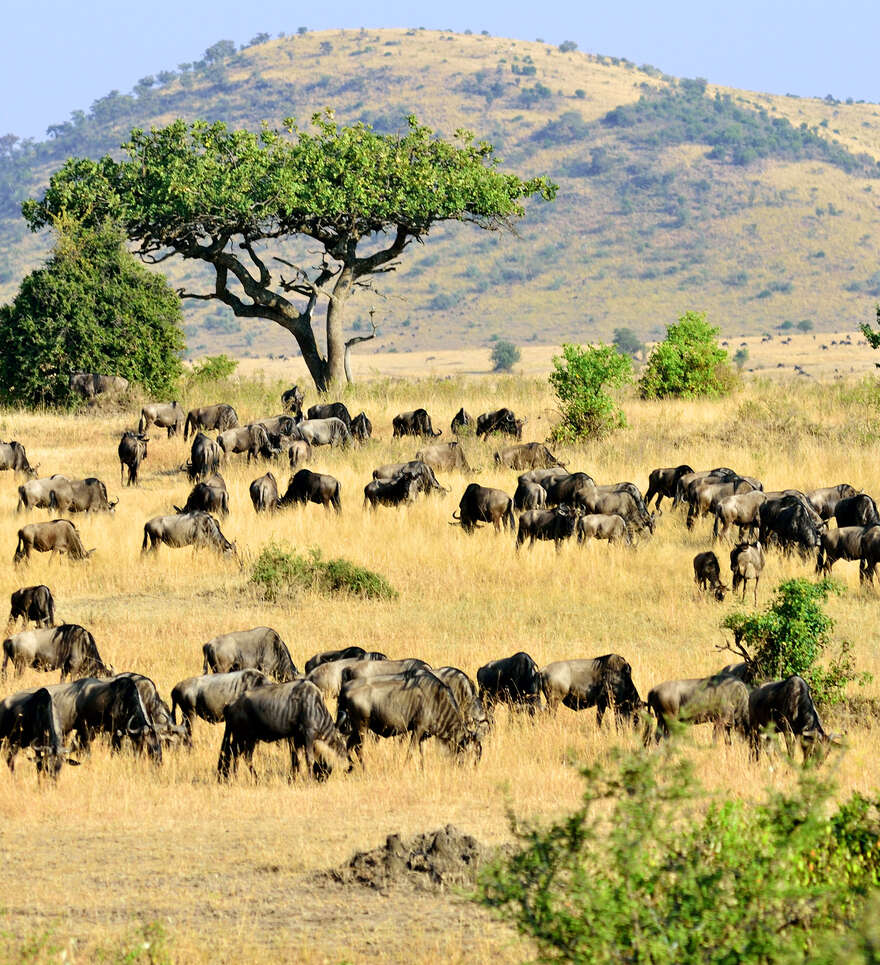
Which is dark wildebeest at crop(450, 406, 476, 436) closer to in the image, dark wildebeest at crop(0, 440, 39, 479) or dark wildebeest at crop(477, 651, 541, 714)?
dark wildebeest at crop(0, 440, 39, 479)

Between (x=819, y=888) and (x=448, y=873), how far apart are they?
285 centimetres

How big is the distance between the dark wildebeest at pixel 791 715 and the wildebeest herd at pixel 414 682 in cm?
1

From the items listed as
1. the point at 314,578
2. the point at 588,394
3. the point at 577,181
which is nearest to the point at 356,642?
the point at 314,578

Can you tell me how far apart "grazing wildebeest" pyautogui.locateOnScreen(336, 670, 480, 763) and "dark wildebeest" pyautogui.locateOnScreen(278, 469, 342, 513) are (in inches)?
467

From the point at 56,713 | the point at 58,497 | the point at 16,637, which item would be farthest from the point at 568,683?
the point at 58,497

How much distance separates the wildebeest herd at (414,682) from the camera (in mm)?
10125

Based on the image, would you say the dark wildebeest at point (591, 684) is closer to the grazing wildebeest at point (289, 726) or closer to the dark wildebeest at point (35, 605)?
the grazing wildebeest at point (289, 726)

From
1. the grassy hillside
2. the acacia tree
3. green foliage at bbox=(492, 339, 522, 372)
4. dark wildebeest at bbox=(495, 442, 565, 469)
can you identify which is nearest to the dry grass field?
dark wildebeest at bbox=(495, 442, 565, 469)

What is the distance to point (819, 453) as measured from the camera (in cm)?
2527

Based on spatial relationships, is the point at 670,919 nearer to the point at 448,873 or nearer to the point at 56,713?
the point at 448,873

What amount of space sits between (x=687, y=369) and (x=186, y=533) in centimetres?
1682

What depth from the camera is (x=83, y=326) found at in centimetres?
3294

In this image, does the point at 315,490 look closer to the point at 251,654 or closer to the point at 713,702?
the point at 251,654

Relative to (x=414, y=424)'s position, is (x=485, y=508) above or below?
below
